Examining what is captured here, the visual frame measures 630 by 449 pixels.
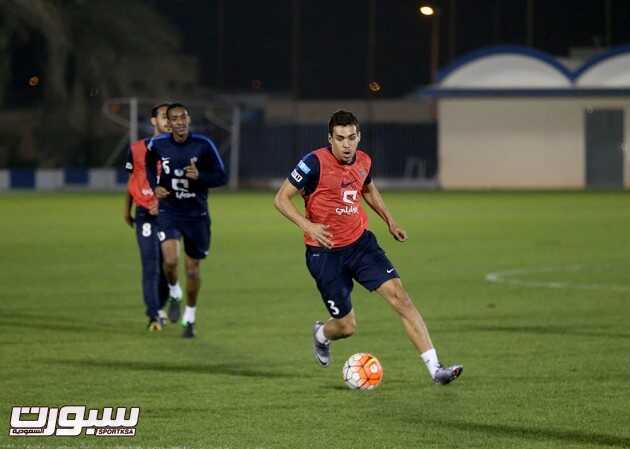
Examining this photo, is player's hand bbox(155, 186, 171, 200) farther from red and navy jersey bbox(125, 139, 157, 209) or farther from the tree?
the tree

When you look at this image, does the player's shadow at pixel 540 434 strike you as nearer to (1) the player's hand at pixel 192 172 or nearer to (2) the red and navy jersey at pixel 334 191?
(2) the red and navy jersey at pixel 334 191

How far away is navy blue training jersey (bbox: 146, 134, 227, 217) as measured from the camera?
1446 centimetres

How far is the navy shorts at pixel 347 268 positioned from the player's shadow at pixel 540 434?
5.44 ft

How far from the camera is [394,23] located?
7894 cm

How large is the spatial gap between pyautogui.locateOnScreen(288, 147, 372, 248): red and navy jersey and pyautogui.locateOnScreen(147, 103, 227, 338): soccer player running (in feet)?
10.4

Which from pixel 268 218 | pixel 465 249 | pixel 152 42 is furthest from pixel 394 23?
pixel 465 249

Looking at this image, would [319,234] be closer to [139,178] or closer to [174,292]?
[174,292]

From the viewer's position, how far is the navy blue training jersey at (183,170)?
14.5 metres

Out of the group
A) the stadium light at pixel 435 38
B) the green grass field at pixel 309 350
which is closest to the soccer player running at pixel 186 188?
the green grass field at pixel 309 350

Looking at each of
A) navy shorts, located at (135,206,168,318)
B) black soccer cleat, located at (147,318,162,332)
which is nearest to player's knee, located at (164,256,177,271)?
navy shorts, located at (135,206,168,318)

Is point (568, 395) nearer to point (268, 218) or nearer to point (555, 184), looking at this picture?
point (268, 218)

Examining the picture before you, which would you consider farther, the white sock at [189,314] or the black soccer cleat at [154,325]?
the black soccer cleat at [154,325]

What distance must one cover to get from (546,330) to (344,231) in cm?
425

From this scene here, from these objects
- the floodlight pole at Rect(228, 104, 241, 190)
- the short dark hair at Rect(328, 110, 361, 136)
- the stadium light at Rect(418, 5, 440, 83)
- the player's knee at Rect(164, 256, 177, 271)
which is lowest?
the player's knee at Rect(164, 256, 177, 271)
